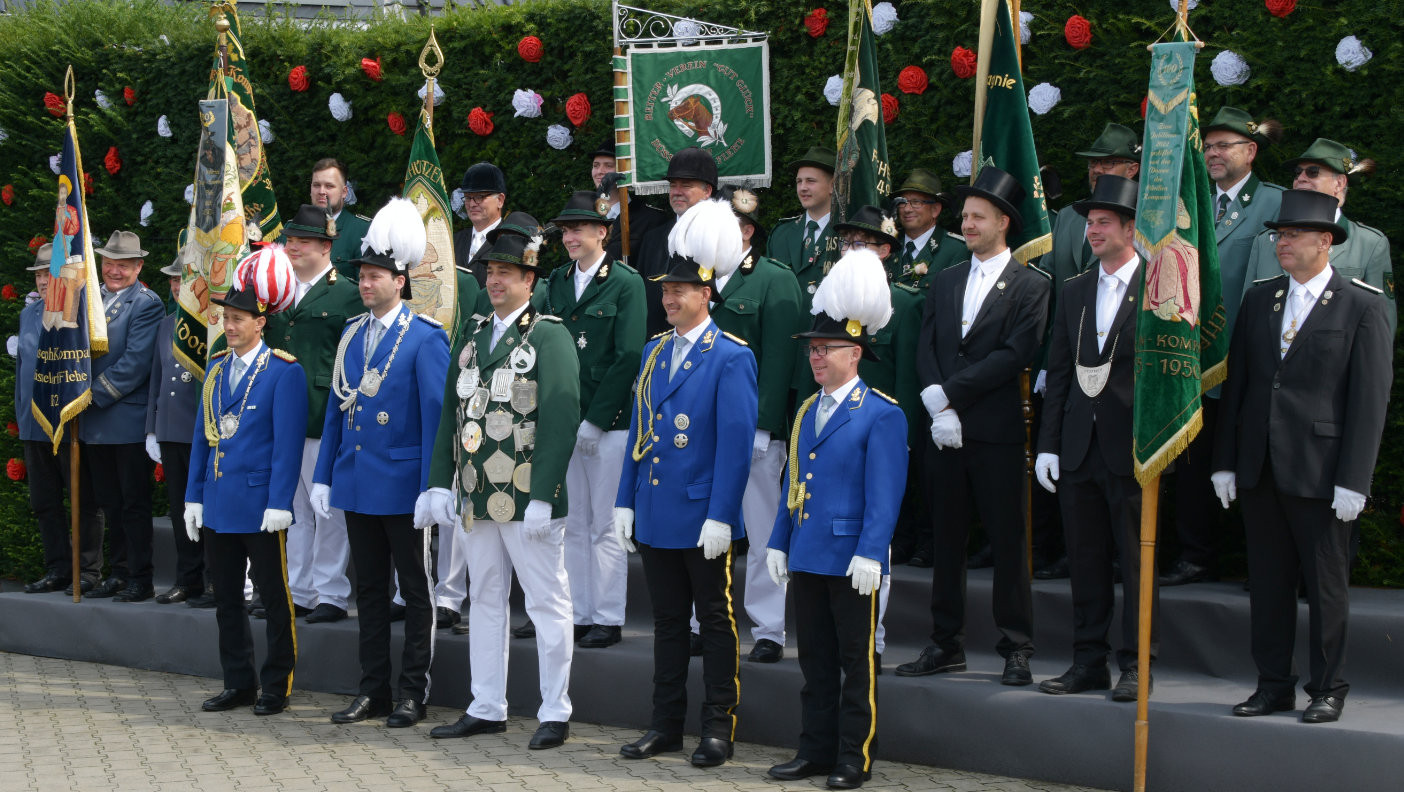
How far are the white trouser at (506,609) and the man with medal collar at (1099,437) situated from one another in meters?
2.04

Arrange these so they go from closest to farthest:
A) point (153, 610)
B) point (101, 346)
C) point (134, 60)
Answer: point (153, 610), point (101, 346), point (134, 60)

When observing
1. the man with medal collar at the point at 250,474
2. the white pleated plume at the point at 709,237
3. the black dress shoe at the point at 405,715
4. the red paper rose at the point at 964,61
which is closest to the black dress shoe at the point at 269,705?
the man with medal collar at the point at 250,474

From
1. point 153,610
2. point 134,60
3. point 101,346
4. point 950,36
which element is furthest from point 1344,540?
point 134,60

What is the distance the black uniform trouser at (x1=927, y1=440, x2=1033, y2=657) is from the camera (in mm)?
6098

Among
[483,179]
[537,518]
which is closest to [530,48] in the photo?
[483,179]

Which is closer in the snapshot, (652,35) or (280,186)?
(652,35)

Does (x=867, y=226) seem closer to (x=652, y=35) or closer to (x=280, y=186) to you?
(x=652, y=35)

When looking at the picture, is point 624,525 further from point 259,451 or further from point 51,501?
point 51,501

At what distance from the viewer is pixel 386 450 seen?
6.63 metres

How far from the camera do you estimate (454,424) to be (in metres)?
6.46

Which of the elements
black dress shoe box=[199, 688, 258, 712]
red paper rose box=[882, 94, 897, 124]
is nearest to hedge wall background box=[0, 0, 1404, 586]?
red paper rose box=[882, 94, 897, 124]

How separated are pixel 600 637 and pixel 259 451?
185 centimetres

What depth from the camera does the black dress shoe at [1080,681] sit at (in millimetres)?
5820

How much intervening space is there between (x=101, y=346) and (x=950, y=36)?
212 inches
